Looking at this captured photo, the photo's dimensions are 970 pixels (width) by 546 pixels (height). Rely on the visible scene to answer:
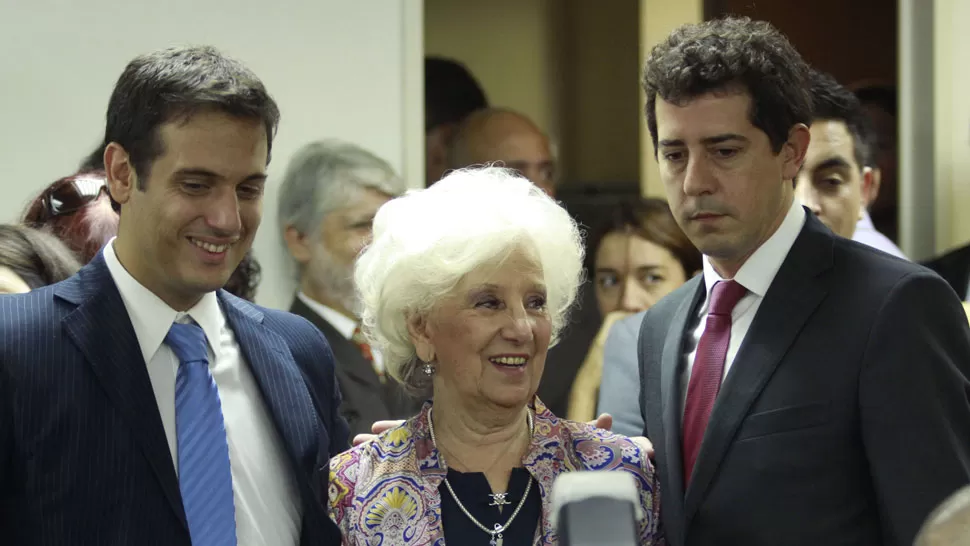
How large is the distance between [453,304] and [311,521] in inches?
16.1

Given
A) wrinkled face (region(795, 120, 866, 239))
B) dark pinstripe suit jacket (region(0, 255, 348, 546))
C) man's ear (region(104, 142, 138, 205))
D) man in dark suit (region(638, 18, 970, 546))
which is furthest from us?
wrinkled face (region(795, 120, 866, 239))

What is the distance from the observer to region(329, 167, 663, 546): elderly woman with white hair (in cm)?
193

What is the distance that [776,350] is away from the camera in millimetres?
1896

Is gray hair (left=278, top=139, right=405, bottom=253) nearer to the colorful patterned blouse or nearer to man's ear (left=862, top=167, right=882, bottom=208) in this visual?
man's ear (left=862, top=167, right=882, bottom=208)

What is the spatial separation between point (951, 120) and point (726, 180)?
2.34 m

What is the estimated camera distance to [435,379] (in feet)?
6.75

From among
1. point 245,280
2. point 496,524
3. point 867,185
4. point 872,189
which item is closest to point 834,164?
point 867,185

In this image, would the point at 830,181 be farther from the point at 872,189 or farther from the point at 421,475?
the point at 421,475

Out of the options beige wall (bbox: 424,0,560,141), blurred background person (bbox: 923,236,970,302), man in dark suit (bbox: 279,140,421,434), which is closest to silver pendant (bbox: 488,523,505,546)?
man in dark suit (bbox: 279,140,421,434)

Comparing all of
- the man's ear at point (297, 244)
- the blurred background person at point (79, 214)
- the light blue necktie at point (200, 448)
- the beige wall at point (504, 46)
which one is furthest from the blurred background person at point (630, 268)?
the light blue necktie at point (200, 448)

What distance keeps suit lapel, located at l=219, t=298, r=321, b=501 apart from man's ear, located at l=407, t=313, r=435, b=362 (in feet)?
0.66

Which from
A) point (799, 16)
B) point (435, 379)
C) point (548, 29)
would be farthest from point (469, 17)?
point (435, 379)

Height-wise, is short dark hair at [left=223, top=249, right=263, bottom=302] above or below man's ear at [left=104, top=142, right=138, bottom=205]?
below

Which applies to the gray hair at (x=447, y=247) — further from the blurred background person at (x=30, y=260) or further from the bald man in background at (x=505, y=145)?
the bald man in background at (x=505, y=145)
